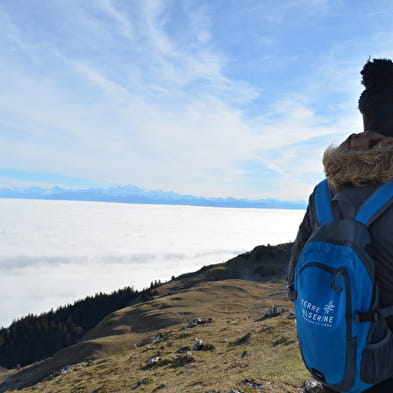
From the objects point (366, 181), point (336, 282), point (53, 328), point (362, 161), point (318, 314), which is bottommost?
point (53, 328)

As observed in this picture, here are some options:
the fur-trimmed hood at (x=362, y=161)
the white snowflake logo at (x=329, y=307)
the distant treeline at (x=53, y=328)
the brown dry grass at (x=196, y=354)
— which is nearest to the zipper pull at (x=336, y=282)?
the white snowflake logo at (x=329, y=307)

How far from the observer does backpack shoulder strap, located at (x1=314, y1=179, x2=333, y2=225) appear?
312 centimetres

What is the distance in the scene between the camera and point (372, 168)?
2.98 metres

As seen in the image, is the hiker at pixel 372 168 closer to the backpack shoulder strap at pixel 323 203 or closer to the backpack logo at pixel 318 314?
the backpack shoulder strap at pixel 323 203

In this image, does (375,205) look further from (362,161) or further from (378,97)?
(378,97)

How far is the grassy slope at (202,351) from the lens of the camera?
14.3 m

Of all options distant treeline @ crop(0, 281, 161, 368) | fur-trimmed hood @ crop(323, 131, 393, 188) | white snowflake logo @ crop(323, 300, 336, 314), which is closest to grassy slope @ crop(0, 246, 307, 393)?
white snowflake logo @ crop(323, 300, 336, 314)

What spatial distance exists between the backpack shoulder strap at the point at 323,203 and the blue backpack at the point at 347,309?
0.40 ft

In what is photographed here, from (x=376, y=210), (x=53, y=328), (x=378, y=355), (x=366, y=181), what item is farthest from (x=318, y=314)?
(x=53, y=328)

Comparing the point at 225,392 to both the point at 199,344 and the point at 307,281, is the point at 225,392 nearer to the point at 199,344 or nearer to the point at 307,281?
the point at 307,281

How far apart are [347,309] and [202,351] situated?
21.6m

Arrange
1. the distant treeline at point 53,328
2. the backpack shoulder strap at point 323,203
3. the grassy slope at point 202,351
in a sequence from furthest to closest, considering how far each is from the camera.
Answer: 1. the distant treeline at point 53,328
2. the grassy slope at point 202,351
3. the backpack shoulder strap at point 323,203

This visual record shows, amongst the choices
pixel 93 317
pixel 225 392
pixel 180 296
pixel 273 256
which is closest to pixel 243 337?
pixel 225 392

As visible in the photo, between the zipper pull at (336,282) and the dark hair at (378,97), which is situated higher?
the dark hair at (378,97)
